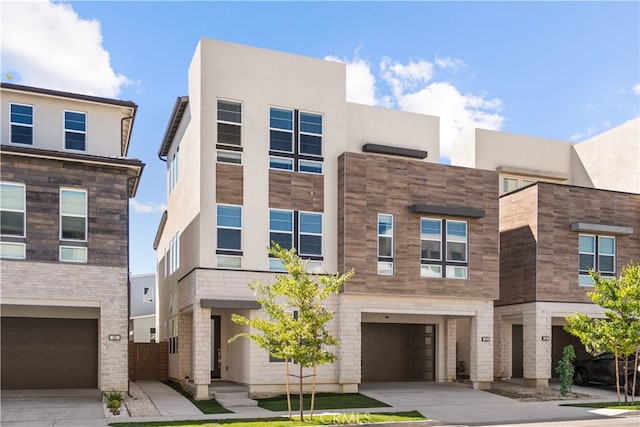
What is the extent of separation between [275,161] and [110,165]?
5806 mm

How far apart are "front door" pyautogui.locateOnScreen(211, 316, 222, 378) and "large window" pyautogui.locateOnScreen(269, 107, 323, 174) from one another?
6.82 m

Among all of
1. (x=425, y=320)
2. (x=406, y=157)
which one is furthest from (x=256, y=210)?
(x=425, y=320)

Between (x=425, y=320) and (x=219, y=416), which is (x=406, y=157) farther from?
(x=219, y=416)

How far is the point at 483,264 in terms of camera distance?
26.2 meters

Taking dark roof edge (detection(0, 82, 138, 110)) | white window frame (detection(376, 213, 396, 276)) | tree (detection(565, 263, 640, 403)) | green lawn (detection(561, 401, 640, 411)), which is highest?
dark roof edge (detection(0, 82, 138, 110))

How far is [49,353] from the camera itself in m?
24.9

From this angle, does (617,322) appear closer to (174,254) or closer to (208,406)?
(208,406)

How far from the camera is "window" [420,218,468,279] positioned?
2559 cm

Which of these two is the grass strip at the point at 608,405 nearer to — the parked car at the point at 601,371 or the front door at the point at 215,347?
the parked car at the point at 601,371

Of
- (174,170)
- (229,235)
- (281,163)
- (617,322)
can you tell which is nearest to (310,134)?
(281,163)

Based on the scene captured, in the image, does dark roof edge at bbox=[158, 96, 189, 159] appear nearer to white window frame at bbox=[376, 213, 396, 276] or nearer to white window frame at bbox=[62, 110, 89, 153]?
white window frame at bbox=[62, 110, 89, 153]

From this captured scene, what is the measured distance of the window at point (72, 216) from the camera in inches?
836

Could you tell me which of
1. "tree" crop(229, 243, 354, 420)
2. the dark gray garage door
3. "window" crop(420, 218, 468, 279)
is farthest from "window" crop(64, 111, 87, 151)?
the dark gray garage door

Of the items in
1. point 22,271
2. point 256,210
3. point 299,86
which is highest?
point 299,86
